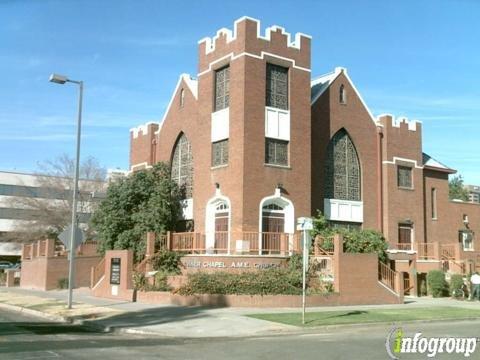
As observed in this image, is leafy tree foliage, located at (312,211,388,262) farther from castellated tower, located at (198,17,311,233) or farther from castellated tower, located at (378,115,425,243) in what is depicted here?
castellated tower, located at (378,115,425,243)

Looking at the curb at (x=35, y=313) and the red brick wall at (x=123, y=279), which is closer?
the curb at (x=35, y=313)

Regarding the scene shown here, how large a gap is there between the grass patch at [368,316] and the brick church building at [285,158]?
23.2ft

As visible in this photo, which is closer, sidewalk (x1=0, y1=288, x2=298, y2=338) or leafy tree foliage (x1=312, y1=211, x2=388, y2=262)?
sidewalk (x1=0, y1=288, x2=298, y2=338)

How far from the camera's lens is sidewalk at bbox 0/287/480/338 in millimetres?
16780

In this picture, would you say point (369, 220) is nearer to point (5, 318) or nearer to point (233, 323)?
point (233, 323)

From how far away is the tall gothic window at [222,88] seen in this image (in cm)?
3109

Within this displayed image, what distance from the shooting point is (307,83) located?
31984 millimetres

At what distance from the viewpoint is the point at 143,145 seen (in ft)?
136

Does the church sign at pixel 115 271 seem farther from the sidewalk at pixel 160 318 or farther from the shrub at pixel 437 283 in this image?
the shrub at pixel 437 283

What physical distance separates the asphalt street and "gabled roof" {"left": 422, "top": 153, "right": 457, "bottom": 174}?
23.7 metres

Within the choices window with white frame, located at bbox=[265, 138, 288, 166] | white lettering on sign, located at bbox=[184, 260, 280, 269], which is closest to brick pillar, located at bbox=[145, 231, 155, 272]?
white lettering on sign, located at bbox=[184, 260, 280, 269]

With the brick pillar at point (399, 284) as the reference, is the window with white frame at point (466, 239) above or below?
above

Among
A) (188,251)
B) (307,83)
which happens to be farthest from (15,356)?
(307,83)

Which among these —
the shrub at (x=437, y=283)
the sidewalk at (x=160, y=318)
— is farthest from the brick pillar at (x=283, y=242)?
the shrub at (x=437, y=283)
